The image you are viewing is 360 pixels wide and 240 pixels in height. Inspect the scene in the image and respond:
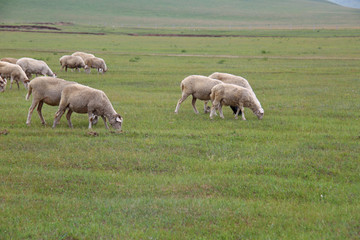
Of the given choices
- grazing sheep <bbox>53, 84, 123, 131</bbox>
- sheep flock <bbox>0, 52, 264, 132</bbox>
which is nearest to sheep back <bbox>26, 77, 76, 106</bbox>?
sheep flock <bbox>0, 52, 264, 132</bbox>

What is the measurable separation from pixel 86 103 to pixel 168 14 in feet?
443

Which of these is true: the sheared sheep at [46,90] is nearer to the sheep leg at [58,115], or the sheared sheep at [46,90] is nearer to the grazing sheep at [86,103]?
the grazing sheep at [86,103]

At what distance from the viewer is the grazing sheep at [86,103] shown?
1227 centimetres

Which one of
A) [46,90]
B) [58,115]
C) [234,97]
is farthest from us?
[234,97]

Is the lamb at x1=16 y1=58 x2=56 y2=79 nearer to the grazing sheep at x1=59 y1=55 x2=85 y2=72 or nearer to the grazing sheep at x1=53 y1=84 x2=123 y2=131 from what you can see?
the grazing sheep at x1=59 y1=55 x2=85 y2=72

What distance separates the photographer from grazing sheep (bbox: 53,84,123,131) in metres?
12.3

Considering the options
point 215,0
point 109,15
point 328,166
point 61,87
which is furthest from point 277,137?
point 215,0

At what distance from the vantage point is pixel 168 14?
143250 mm

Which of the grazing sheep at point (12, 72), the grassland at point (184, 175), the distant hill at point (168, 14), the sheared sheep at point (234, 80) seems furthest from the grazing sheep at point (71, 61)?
the distant hill at point (168, 14)

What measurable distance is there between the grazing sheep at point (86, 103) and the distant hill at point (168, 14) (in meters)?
101

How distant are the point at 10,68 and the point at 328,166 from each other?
51.6 ft

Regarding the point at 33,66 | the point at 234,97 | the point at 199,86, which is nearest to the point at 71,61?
the point at 33,66

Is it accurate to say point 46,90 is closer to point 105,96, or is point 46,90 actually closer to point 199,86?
point 105,96

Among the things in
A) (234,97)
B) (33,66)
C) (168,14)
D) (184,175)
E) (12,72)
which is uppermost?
(234,97)
